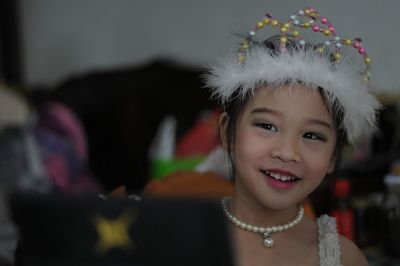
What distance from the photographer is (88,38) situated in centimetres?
309

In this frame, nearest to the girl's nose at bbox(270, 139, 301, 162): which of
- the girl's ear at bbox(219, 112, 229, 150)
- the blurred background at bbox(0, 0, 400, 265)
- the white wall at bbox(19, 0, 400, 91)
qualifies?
the girl's ear at bbox(219, 112, 229, 150)

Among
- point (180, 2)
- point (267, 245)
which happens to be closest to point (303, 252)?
point (267, 245)

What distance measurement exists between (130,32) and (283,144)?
217 centimetres

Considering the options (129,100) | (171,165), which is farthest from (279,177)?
(129,100)

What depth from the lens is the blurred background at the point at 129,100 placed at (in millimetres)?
1560

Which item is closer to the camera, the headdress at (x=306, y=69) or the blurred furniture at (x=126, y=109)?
the headdress at (x=306, y=69)

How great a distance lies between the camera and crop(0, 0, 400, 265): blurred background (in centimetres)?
156

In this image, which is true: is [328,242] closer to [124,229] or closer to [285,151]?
[285,151]

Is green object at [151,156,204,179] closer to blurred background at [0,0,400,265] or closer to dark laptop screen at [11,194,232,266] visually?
blurred background at [0,0,400,265]

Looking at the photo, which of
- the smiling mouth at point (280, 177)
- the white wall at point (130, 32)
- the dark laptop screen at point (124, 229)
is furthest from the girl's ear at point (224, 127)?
the white wall at point (130, 32)

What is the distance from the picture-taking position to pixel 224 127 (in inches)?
35.3

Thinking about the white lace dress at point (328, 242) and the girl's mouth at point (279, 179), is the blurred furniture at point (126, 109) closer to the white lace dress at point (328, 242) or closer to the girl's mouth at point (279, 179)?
the white lace dress at point (328, 242)

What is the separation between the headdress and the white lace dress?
0.15 meters

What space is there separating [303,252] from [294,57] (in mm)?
299
